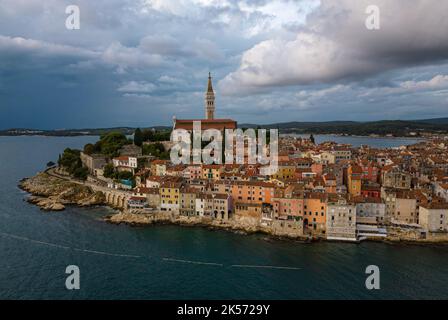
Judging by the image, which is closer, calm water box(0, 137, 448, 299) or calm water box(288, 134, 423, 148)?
calm water box(0, 137, 448, 299)

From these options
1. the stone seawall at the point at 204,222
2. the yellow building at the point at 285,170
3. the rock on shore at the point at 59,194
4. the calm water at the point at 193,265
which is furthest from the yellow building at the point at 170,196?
the yellow building at the point at 285,170

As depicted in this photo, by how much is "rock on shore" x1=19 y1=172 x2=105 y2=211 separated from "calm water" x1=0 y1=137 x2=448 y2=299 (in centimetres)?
464

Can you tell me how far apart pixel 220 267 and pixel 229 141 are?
2211 cm

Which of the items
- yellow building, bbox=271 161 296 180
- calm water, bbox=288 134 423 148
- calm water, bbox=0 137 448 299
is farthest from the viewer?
calm water, bbox=288 134 423 148

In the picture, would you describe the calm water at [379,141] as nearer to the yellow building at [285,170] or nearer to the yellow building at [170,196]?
the yellow building at [285,170]

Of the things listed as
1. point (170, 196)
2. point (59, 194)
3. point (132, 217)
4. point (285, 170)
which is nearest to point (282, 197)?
point (285, 170)

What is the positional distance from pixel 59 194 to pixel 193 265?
17.5m

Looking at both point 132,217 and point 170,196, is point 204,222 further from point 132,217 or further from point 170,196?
point 132,217

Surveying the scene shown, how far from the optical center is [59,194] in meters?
27.8

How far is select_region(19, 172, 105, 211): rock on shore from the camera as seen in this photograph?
992 inches

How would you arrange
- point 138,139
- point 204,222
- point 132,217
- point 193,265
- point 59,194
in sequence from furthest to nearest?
point 138,139
point 59,194
point 132,217
point 204,222
point 193,265

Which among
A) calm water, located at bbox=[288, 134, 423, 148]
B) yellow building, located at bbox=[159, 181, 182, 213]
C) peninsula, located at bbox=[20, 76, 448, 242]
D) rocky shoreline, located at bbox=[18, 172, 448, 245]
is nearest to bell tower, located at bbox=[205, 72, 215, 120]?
peninsula, located at bbox=[20, 76, 448, 242]

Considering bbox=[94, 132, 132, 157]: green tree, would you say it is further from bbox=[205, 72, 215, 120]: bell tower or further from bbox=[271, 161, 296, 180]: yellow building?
bbox=[271, 161, 296, 180]: yellow building

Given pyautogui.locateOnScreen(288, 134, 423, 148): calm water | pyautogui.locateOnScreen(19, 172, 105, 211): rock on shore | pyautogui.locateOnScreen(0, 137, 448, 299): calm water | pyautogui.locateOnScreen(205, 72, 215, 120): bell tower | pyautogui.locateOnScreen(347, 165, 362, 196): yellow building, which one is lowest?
pyautogui.locateOnScreen(0, 137, 448, 299): calm water
